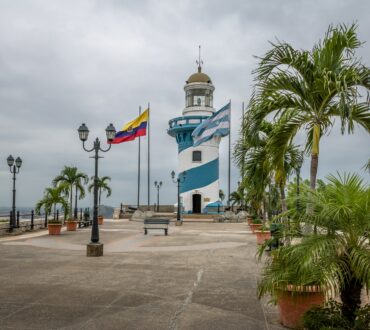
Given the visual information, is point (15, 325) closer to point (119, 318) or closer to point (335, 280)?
point (119, 318)

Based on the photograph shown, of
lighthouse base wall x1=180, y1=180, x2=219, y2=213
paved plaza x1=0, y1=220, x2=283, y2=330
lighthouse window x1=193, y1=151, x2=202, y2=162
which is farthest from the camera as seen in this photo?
lighthouse window x1=193, y1=151, x2=202, y2=162

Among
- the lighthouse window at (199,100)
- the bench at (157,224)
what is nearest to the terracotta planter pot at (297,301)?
the bench at (157,224)

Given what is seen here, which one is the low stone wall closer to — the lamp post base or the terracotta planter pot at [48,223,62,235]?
the terracotta planter pot at [48,223,62,235]

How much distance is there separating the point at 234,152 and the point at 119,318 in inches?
263

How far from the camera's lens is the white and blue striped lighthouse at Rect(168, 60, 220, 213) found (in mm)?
41781

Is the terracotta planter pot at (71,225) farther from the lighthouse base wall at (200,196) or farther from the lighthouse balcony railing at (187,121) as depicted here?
the lighthouse balcony railing at (187,121)

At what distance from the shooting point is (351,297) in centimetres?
500

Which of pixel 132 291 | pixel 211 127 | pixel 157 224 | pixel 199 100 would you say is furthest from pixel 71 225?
pixel 199 100

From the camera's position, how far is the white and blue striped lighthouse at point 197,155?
41781mm

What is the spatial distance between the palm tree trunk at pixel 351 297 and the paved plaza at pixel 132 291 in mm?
1333

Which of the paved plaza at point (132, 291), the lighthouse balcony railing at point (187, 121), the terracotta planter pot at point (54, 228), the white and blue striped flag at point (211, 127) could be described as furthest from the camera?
the lighthouse balcony railing at point (187, 121)

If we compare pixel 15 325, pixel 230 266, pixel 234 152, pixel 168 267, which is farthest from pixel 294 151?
pixel 15 325

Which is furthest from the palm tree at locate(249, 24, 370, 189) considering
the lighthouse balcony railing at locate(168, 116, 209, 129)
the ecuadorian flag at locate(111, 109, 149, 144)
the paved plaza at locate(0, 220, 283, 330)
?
the lighthouse balcony railing at locate(168, 116, 209, 129)

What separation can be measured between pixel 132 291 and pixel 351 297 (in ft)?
14.7
